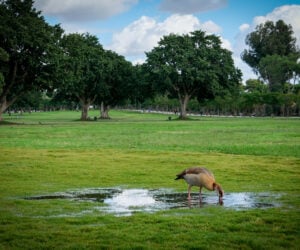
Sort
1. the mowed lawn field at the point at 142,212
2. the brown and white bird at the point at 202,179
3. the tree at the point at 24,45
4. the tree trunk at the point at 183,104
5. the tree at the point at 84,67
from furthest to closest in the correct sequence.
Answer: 1. the tree trunk at the point at 183,104
2. the tree at the point at 84,67
3. the tree at the point at 24,45
4. the brown and white bird at the point at 202,179
5. the mowed lawn field at the point at 142,212

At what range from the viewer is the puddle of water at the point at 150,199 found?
13.9 metres

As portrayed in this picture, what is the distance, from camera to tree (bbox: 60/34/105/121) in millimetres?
82062

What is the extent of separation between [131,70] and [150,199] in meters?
93.4

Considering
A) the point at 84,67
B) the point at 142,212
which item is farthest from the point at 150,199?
the point at 84,67

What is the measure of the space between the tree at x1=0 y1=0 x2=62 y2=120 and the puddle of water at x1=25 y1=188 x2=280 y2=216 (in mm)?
56421

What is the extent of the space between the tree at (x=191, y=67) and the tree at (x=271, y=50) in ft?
159

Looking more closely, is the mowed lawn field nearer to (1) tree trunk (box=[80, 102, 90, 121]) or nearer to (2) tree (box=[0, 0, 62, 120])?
(2) tree (box=[0, 0, 62, 120])

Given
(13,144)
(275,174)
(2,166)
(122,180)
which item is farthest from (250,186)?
(13,144)

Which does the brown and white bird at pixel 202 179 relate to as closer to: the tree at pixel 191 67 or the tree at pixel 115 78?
the tree at pixel 191 67

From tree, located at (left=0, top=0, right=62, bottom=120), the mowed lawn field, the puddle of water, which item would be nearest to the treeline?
tree, located at (left=0, top=0, right=62, bottom=120)

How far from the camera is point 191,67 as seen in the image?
→ 99.2 meters

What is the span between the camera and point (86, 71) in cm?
9725

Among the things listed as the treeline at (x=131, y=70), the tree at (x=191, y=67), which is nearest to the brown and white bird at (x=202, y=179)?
the treeline at (x=131, y=70)

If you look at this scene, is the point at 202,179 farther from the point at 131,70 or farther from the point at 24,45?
the point at 131,70
